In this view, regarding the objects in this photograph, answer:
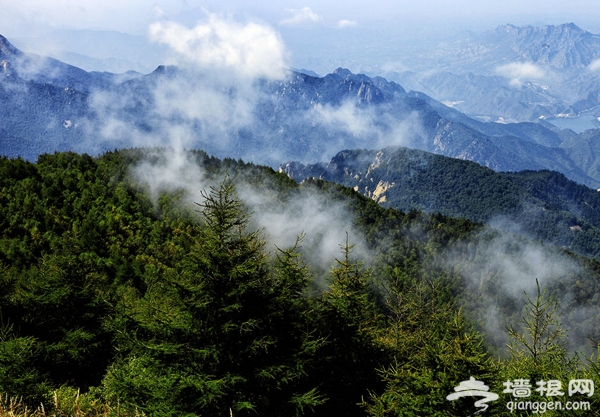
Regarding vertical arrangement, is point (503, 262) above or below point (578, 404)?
above

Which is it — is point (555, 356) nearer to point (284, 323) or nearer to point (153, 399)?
point (284, 323)

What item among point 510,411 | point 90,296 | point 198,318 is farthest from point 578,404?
point 90,296

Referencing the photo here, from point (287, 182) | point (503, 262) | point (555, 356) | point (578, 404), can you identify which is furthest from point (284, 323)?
point (287, 182)

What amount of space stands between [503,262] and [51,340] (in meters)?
123

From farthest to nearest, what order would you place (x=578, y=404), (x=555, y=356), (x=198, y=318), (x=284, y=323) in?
(x=555, y=356) → (x=284, y=323) → (x=198, y=318) → (x=578, y=404)

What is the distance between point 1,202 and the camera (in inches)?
3187

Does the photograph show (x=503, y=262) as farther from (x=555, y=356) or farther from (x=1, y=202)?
(x=1, y=202)

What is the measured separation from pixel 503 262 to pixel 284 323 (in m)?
124

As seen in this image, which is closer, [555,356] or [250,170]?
[555,356]

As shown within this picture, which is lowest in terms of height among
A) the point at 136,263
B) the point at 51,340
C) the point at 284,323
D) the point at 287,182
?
the point at 51,340

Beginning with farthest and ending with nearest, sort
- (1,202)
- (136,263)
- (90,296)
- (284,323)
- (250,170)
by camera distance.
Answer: (250,170), (1,202), (136,263), (90,296), (284,323)

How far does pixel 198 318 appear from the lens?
15453mm

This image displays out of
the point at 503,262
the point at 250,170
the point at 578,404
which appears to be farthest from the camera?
the point at 250,170

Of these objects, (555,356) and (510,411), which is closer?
(510,411)
